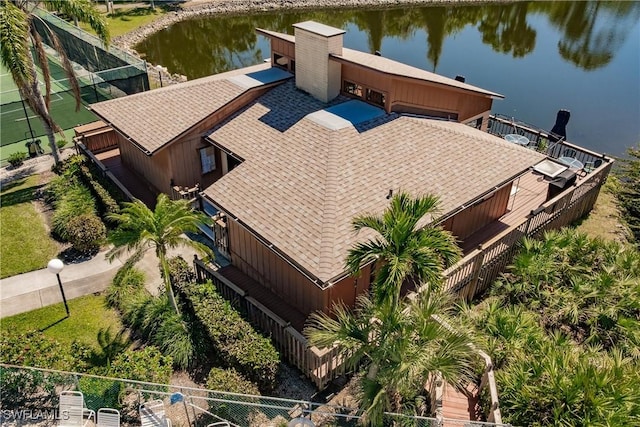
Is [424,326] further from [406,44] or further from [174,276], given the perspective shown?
[406,44]

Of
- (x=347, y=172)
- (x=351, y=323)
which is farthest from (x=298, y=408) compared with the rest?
(x=347, y=172)

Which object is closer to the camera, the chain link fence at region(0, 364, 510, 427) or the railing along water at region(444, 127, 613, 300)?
the chain link fence at region(0, 364, 510, 427)

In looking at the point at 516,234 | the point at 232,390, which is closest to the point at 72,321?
the point at 232,390

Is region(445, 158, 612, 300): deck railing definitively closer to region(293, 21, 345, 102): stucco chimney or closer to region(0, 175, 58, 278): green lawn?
region(293, 21, 345, 102): stucco chimney

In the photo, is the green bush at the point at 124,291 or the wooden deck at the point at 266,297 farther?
the green bush at the point at 124,291

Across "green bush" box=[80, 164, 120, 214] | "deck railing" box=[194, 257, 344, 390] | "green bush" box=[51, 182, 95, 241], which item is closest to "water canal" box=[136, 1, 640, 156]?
"green bush" box=[80, 164, 120, 214]

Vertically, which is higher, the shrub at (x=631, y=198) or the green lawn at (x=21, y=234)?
the shrub at (x=631, y=198)

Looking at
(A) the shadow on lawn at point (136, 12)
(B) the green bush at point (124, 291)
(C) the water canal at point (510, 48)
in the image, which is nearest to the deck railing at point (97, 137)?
(B) the green bush at point (124, 291)

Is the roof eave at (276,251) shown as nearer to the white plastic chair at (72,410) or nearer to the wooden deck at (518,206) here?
the white plastic chair at (72,410)
